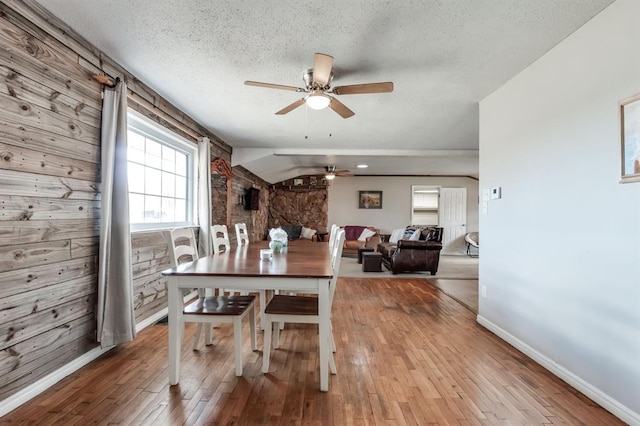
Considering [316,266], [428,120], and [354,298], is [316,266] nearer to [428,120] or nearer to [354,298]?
[354,298]

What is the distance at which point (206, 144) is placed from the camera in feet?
13.7

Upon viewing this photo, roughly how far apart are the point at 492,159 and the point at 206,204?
11.2ft

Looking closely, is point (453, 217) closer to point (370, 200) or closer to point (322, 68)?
point (370, 200)

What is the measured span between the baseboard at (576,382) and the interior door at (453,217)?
259 inches

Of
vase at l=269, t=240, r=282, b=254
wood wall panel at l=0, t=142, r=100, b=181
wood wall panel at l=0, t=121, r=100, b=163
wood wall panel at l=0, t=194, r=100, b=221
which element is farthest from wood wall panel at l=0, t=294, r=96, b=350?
vase at l=269, t=240, r=282, b=254

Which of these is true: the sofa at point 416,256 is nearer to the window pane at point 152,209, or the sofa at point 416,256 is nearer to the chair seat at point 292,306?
the chair seat at point 292,306

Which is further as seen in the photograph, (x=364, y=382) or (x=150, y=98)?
(x=150, y=98)

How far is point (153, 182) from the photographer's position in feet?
10.9

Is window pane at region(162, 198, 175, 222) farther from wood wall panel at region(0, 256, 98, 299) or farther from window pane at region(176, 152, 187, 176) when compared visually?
wood wall panel at region(0, 256, 98, 299)

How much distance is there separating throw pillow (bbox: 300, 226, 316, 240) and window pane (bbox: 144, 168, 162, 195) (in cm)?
549

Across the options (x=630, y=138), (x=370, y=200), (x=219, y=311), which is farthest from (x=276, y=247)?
(x=370, y=200)

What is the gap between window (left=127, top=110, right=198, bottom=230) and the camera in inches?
117

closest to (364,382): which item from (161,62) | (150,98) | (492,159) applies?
(492,159)

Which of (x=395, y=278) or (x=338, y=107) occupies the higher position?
(x=338, y=107)
